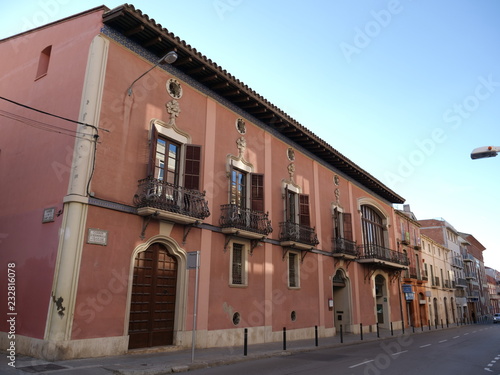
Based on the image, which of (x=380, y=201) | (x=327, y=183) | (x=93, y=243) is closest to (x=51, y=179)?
(x=93, y=243)

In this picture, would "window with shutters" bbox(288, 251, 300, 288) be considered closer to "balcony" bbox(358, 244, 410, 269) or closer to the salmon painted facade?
the salmon painted facade

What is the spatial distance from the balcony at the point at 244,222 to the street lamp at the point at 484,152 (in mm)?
8161

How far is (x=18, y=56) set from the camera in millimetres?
14133

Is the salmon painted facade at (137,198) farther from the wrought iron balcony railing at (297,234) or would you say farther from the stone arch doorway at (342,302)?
the stone arch doorway at (342,302)

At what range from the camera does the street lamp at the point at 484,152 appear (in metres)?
8.41

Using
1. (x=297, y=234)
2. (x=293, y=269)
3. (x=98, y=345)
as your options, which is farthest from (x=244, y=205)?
(x=98, y=345)

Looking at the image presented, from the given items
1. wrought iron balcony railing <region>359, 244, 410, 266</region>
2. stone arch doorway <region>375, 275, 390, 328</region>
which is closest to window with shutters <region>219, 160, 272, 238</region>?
wrought iron balcony railing <region>359, 244, 410, 266</region>

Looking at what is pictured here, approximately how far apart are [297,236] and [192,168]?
6847mm

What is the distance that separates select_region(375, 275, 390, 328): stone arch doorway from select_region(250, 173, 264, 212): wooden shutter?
14607 millimetres

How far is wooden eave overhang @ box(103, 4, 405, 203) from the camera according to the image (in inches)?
465

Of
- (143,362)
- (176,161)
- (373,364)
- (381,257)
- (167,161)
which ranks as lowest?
(373,364)

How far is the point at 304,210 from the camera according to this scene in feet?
62.5

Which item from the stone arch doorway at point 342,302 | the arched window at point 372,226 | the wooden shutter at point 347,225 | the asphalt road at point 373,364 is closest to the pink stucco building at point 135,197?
the asphalt road at point 373,364

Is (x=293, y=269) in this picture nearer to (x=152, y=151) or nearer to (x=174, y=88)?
(x=152, y=151)
